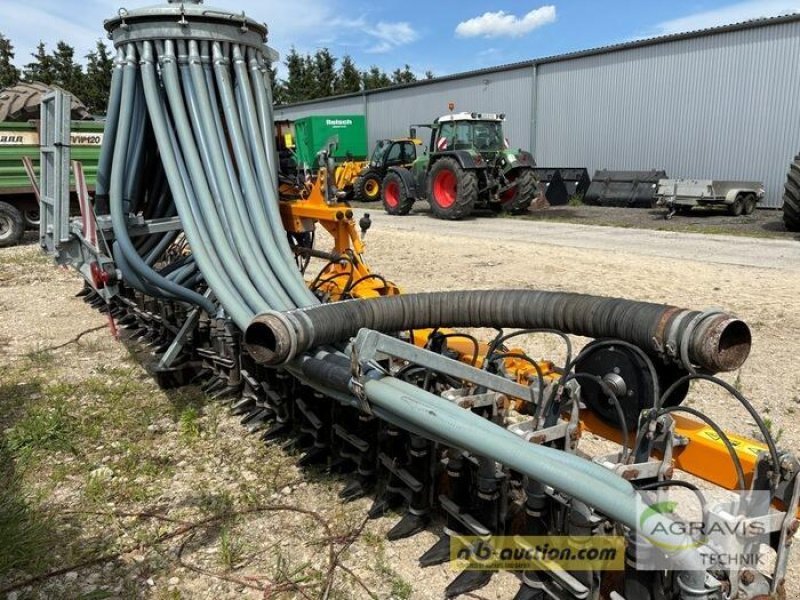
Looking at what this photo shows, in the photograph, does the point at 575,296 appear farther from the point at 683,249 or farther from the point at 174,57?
the point at 683,249

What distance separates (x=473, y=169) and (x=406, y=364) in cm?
1082

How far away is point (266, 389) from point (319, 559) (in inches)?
49.0

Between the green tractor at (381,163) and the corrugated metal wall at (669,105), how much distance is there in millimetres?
4525

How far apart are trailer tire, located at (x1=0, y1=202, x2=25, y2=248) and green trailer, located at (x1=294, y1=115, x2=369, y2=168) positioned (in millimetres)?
10104

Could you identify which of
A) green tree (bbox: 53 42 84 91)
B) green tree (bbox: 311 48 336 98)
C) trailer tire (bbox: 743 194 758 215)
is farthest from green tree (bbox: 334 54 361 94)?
trailer tire (bbox: 743 194 758 215)

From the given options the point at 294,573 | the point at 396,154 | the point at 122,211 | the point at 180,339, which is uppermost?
the point at 396,154

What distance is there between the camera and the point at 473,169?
12914 mm

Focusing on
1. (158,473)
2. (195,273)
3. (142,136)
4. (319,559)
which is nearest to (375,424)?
(319,559)

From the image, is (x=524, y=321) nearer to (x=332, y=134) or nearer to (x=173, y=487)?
(x=173, y=487)

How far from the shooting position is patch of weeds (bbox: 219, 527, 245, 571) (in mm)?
2461

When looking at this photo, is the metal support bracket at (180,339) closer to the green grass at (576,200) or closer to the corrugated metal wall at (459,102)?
the green grass at (576,200)

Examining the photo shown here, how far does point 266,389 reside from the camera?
138 inches

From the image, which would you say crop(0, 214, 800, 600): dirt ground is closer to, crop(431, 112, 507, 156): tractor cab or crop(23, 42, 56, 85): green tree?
crop(431, 112, 507, 156): tractor cab

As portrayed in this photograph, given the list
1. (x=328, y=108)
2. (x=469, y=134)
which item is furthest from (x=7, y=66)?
(x=469, y=134)
